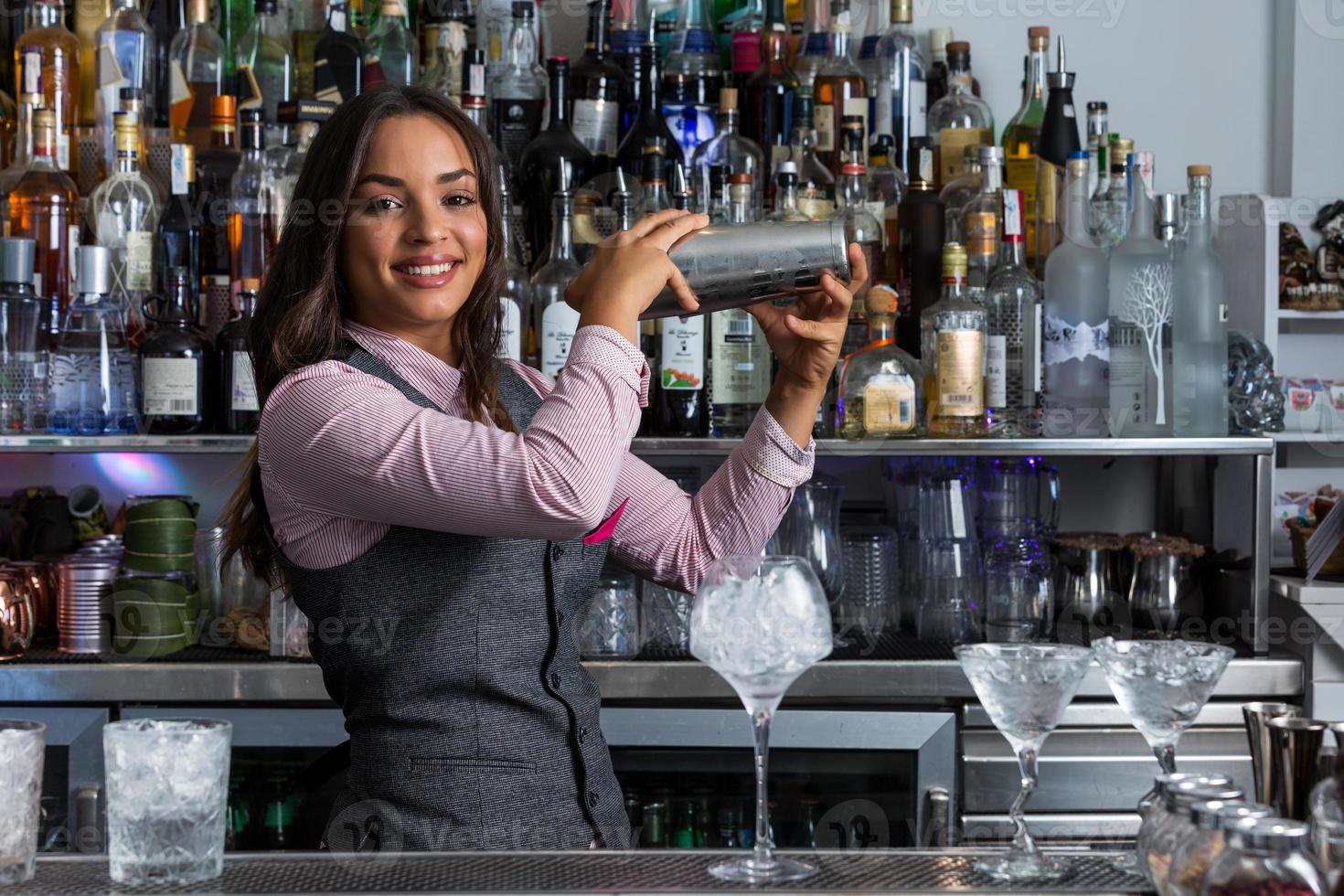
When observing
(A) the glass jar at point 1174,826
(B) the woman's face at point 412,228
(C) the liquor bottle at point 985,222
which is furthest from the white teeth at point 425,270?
(C) the liquor bottle at point 985,222

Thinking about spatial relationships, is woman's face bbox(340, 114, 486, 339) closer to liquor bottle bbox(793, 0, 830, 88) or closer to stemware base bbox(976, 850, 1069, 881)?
stemware base bbox(976, 850, 1069, 881)

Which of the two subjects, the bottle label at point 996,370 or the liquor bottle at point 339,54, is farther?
the liquor bottle at point 339,54

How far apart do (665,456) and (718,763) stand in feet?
1.96

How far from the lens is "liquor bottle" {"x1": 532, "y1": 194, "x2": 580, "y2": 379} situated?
213 centimetres

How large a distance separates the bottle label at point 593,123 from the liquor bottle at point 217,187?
54 cm

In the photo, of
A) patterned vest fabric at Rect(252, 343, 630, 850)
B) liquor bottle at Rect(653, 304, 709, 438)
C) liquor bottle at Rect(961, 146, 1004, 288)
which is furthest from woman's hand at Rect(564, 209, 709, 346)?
liquor bottle at Rect(961, 146, 1004, 288)

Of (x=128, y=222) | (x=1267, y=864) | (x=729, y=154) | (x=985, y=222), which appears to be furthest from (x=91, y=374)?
(x=1267, y=864)

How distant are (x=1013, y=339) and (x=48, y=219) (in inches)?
60.1

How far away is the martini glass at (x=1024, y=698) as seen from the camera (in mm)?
892

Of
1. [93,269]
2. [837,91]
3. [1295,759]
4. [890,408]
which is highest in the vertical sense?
[837,91]

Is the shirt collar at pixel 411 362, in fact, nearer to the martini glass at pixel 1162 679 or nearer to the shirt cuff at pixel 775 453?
the shirt cuff at pixel 775 453

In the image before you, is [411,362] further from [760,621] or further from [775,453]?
[760,621]

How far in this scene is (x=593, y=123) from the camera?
2.34 metres

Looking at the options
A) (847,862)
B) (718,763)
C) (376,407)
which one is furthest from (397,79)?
(847,862)
